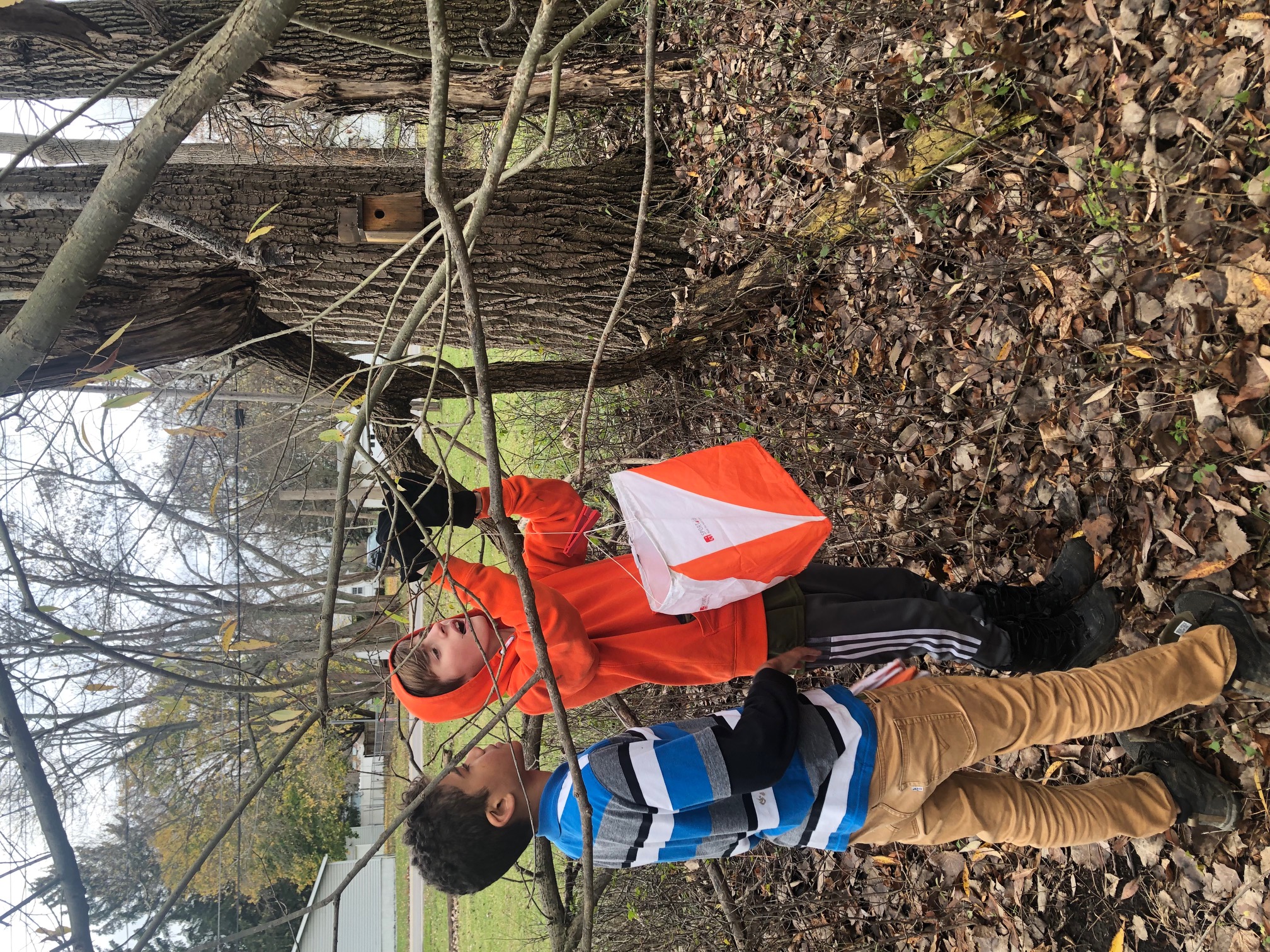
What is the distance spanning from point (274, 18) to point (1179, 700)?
10.00 feet

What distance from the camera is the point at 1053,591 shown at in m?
2.97

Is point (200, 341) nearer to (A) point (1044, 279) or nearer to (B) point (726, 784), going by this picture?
(B) point (726, 784)

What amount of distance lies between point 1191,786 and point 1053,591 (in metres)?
0.73

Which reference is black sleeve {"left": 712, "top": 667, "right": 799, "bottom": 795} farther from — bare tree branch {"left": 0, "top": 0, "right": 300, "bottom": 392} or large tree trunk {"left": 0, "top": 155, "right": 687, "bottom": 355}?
large tree trunk {"left": 0, "top": 155, "right": 687, "bottom": 355}

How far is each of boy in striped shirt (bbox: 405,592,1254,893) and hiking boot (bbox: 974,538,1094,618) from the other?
33cm

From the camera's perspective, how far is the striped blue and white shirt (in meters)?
2.23

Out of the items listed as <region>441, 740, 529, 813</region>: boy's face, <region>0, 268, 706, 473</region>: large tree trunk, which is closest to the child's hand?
<region>441, 740, 529, 813</region>: boy's face

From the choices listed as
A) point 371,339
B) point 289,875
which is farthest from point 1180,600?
point 289,875

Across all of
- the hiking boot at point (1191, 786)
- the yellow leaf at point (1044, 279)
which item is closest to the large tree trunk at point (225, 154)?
the yellow leaf at point (1044, 279)

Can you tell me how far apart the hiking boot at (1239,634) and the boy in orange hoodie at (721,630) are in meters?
0.26

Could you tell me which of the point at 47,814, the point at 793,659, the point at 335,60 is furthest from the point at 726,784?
the point at 335,60

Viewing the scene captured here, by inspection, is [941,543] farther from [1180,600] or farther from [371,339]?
[371,339]

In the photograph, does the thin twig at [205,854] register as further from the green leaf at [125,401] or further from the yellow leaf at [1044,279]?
the yellow leaf at [1044,279]

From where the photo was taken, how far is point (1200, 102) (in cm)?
257
